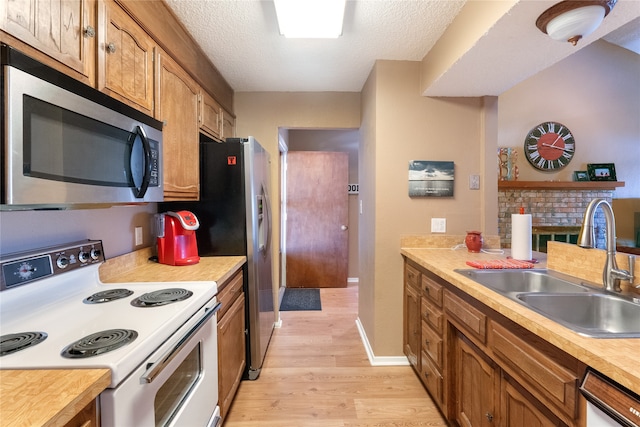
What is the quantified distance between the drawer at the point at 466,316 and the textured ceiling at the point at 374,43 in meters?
1.31

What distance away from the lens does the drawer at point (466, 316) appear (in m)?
1.15

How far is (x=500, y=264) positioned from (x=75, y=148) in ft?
6.46

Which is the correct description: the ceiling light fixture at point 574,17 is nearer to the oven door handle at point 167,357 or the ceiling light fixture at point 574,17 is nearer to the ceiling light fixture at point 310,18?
the ceiling light fixture at point 310,18

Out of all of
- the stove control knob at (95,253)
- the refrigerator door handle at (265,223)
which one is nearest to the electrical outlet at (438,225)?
the refrigerator door handle at (265,223)

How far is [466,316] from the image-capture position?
1.26 meters

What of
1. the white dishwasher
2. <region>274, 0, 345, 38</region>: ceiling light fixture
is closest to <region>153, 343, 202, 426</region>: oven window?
the white dishwasher

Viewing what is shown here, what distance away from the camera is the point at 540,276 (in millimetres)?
1376

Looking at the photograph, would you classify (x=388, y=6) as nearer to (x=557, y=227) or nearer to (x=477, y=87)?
(x=477, y=87)

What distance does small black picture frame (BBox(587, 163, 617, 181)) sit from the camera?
11.4ft

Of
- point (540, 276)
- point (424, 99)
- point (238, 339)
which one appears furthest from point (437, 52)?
point (238, 339)

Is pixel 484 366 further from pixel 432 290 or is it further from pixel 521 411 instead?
pixel 432 290

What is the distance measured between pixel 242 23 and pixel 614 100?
15.7ft

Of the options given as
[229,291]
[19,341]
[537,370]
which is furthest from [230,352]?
[537,370]

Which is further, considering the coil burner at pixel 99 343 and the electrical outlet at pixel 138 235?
the electrical outlet at pixel 138 235
